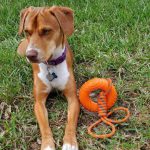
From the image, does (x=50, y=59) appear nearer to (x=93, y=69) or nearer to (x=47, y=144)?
(x=93, y=69)

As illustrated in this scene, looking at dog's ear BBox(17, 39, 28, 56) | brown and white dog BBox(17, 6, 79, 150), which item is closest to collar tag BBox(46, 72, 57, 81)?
brown and white dog BBox(17, 6, 79, 150)

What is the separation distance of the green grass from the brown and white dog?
4.5 inches

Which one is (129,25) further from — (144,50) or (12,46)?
(12,46)

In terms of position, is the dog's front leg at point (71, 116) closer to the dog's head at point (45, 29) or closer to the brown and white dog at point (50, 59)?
the brown and white dog at point (50, 59)

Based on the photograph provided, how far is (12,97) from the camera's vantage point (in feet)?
16.3

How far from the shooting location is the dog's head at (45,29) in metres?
4.44

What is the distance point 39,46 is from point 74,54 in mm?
1259

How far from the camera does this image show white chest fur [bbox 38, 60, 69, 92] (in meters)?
4.84

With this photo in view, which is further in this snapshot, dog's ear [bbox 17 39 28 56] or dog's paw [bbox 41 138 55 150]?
dog's ear [bbox 17 39 28 56]

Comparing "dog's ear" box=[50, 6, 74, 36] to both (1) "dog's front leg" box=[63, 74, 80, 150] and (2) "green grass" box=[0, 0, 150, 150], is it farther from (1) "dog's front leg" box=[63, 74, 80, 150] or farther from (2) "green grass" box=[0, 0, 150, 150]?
(2) "green grass" box=[0, 0, 150, 150]

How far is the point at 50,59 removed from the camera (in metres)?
4.72

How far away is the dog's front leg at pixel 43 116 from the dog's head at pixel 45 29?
1.50 ft

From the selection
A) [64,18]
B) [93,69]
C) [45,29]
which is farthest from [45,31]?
[93,69]

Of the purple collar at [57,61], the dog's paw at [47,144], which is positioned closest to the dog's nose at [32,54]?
the purple collar at [57,61]
